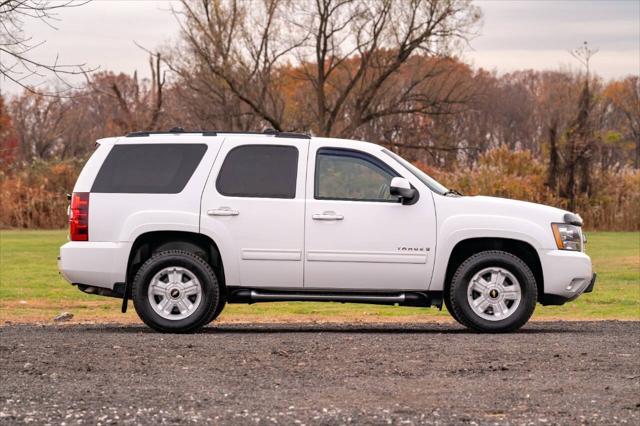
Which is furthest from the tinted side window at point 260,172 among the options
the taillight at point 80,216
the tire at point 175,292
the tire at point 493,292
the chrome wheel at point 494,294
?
the chrome wheel at point 494,294

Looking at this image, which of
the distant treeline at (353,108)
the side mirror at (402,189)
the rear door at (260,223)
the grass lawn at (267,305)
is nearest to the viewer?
the side mirror at (402,189)

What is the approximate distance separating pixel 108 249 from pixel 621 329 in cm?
547

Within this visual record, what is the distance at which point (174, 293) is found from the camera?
41.4 feet

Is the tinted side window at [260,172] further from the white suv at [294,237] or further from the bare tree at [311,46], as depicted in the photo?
the bare tree at [311,46]

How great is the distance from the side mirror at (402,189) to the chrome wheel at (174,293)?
2143 millimetres

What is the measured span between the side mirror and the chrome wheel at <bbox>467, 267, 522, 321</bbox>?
1.01 m

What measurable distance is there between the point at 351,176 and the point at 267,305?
294 inches

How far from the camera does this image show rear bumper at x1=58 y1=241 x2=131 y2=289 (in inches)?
502

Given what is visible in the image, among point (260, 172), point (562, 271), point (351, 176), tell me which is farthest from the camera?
point (351, 176)

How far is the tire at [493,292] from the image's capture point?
41.1 ft

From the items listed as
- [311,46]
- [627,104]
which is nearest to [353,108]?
[311,46]

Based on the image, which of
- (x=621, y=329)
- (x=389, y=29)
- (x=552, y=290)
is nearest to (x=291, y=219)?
(x=552, y=290)

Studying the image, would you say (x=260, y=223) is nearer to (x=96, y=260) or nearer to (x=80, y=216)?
(x=96, y=260)

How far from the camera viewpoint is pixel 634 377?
9375mm
